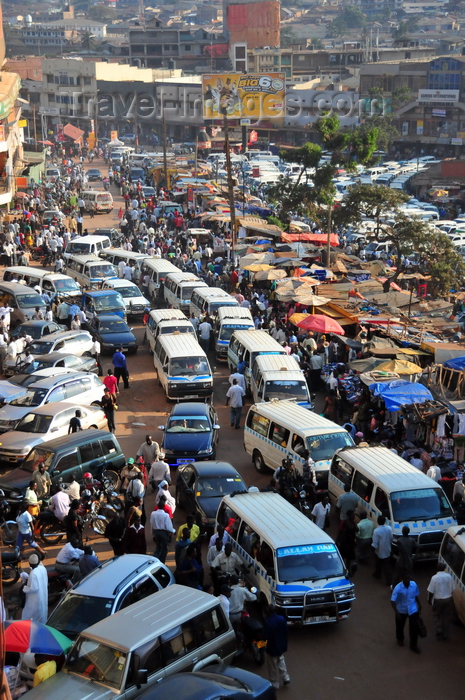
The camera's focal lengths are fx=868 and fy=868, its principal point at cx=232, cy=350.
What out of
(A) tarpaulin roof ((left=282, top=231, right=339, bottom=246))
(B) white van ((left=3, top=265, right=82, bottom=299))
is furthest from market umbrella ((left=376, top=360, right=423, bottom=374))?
(A) tarpaulin roof ((left=282, top=231, right=339, bottom=246))

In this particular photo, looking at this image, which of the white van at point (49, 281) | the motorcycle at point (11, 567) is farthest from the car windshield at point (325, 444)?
the white van at point (49, 281)

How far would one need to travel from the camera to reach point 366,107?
288 feet

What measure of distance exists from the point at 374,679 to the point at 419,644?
1.02 m

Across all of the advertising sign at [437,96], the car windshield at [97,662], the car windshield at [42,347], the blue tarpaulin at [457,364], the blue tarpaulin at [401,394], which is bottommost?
the car windshield at [42,347]

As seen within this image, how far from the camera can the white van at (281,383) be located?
18828 mm

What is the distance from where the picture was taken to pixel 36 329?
23688mm

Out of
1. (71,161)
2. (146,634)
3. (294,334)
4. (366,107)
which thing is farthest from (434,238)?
(366,107)

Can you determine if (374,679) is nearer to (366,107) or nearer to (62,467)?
(62,467)

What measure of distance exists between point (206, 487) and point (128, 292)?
599 inches

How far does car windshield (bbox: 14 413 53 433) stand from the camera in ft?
55.3

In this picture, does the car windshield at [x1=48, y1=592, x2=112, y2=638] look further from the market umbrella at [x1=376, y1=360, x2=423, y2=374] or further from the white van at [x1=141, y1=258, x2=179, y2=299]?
the white van at [x1=141, y1=258, x2=179, y2=299]

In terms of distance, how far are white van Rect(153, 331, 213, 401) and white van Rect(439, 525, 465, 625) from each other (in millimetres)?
9608

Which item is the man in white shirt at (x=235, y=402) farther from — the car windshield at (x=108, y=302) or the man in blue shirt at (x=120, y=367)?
the car windshield at (x=108, y=302)

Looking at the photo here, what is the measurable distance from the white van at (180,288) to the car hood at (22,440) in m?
11.5
